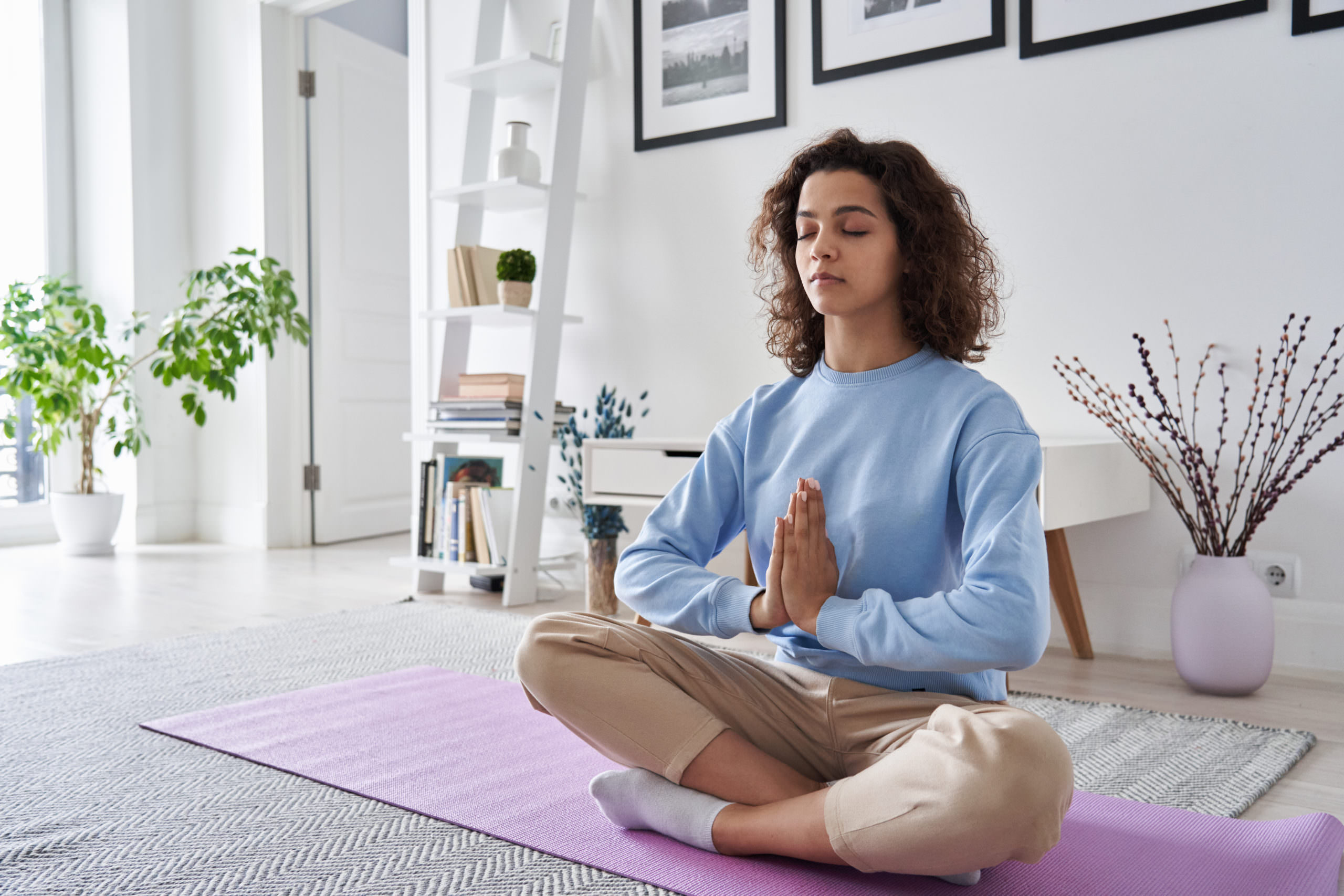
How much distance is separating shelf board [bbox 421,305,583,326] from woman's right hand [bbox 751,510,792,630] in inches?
77.4

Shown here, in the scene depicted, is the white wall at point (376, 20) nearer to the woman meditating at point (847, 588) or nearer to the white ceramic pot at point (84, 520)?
the white ceramic pot at point (84, 520)

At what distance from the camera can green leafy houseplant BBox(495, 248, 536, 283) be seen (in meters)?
3.01

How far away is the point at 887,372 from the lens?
120 centimetres

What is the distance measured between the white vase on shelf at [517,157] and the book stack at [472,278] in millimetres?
230

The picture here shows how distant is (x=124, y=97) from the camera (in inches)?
167

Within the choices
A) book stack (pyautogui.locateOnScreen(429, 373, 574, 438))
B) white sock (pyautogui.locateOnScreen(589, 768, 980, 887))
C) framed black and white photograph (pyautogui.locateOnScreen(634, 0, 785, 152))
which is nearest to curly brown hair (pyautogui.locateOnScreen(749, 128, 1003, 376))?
white sock (pyautogui.locateOnScreen(589, 768, 980, 887))

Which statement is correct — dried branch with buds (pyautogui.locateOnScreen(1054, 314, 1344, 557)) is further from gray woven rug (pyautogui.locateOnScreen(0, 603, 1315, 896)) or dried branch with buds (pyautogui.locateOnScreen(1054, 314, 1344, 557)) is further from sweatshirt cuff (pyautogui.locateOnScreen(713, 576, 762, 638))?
sweatshirt cuff (pyautogui.locateOnScreen(713, 576, 762, 638))

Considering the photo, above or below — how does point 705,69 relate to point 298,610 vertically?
above

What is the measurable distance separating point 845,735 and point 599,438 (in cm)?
166

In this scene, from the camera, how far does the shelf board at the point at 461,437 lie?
117 inches

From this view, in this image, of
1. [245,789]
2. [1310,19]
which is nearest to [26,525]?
[245,789]

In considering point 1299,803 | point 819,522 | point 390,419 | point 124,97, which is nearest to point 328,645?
point 819,522

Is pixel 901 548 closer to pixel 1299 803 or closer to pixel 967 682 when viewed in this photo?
pixel 967 682

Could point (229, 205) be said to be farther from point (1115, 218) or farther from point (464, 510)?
point (1115, 218)
